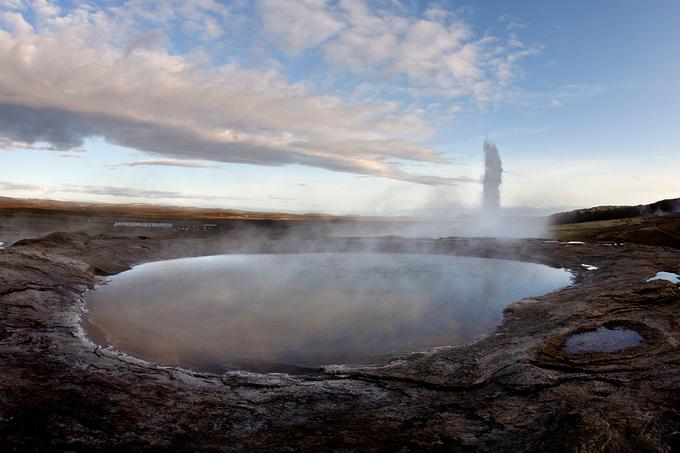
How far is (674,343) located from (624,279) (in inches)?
294

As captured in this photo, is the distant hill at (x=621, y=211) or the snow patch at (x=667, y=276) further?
the distant hill at (x=621, y=211)

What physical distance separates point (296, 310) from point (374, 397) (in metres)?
5.91

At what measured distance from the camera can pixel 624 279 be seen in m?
14.6

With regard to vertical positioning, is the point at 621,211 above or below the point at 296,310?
above

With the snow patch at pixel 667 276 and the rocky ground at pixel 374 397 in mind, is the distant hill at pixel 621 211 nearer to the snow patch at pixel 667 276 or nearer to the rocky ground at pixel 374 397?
the snow patch at pixel 667 276

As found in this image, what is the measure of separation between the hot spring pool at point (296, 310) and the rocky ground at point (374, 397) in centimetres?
92

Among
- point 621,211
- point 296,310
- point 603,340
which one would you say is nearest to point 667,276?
point 603,340

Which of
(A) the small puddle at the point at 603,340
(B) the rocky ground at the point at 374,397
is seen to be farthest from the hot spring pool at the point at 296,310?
(A) the small puddle at the point at 603,340

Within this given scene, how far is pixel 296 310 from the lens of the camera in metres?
12.0

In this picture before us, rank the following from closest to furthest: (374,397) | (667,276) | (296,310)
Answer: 1. (374,397)
2. (296,310)
3. (667,276)

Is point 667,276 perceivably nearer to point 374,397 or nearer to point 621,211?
point 374,397

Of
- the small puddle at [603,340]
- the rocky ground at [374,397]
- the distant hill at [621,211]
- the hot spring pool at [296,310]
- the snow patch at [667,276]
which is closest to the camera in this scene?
the rocky ground at [374,397]

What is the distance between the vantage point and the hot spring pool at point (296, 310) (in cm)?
875

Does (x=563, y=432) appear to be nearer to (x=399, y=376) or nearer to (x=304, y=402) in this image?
(x=399, y=376)
